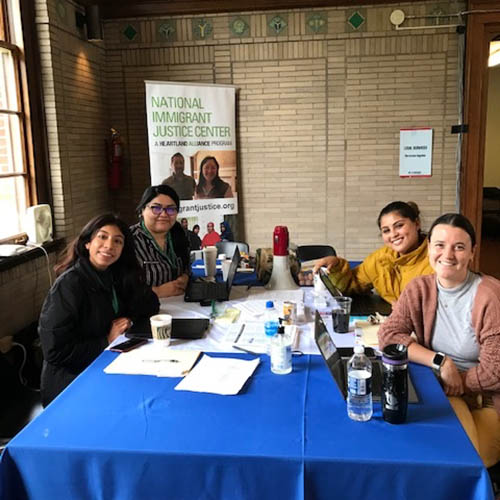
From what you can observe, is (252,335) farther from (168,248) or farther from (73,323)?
(168,248)

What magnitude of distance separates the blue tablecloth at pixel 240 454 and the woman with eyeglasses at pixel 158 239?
150cm

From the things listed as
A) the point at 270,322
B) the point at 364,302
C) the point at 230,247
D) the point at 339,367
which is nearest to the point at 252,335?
the point at 270,322

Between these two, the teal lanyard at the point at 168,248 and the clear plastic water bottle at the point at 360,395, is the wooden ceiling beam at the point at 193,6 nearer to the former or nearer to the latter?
the teal lanyard at the point at 168,248

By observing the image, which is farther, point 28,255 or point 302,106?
point 302,106

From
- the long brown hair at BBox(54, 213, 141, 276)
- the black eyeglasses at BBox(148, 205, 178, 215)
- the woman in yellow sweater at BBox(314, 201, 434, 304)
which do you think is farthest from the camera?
the black eyeglasses at BBox(148, 205, 178, 215)

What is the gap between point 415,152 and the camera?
220 inches

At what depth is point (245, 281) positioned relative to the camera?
10.9 feet

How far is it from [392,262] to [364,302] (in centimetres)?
29

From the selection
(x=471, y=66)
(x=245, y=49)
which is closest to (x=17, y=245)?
(x=245, y=49)

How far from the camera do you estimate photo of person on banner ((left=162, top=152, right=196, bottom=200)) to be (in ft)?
18.0

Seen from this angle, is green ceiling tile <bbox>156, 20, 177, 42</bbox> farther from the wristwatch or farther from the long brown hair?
the wristwatch

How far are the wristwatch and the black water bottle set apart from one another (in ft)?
1.37

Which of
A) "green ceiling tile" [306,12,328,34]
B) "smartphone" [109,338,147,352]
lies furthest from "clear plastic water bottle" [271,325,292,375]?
"green ceiling tile" [306,12,328,34]

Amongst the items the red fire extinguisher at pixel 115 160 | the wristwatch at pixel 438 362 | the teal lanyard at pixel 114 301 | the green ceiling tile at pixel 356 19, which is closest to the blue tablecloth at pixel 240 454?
the wristwatch at pixel 438 362
